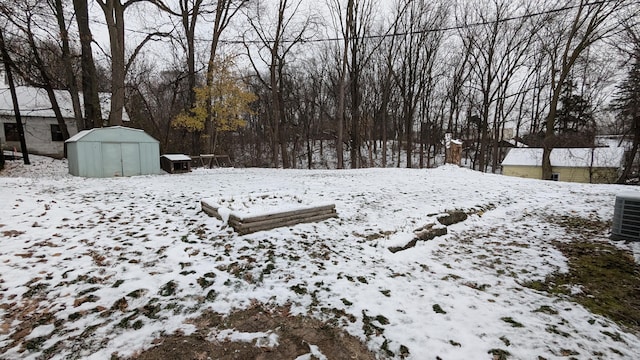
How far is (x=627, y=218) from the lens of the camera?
4.67 meters

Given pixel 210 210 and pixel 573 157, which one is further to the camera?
pixel 573 157

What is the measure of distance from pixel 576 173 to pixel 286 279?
1316 inches

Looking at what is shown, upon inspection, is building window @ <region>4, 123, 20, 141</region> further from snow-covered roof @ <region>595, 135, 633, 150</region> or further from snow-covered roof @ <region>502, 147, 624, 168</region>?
snow-covered roof @ <region>502, 147, 624, 168</region>

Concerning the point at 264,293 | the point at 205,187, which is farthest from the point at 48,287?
the point at 205,187

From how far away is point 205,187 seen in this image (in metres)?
8.73

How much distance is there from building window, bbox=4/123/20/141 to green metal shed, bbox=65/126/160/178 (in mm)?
14309

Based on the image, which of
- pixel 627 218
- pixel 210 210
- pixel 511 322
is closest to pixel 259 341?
pixel 511 322

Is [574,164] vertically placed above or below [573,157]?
below

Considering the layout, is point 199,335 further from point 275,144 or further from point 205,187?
point 275,144

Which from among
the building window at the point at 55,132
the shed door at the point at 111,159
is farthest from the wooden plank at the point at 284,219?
the building window at the point at 55,132

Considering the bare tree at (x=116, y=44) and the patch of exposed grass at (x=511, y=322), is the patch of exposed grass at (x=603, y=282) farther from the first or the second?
the bare tree at (x=116, y=44)

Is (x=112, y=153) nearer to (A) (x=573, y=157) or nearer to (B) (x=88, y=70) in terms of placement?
(B) (x=88, y=70)

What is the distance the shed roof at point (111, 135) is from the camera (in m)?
11.3

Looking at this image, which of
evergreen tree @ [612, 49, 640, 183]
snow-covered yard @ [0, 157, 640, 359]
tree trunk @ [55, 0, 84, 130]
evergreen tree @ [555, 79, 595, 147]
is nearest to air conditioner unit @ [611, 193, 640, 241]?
snow-covered yard @ [0, 157, 640, 359]
